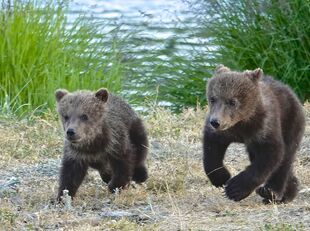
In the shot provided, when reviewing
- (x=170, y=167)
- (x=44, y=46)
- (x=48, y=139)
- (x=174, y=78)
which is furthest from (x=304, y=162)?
(x=174, y=78)

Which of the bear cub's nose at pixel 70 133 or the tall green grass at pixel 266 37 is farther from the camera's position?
the tall green grass at pixel 266 37

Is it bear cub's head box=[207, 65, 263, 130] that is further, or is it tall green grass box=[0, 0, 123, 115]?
tall green grass box=[0, 0, 123, 115]

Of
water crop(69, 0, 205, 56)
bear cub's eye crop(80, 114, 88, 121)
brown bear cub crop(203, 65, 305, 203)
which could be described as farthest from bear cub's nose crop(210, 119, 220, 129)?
water crop(69, 0, 205, 56)

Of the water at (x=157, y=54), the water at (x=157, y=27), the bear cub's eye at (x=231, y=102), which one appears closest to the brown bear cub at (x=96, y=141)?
the bear cub's eye at (x=231, y=102)

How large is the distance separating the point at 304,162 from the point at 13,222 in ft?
10.6

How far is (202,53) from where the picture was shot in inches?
596

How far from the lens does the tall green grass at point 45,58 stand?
504 inches

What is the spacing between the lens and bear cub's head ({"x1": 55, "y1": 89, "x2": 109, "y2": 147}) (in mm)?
8312

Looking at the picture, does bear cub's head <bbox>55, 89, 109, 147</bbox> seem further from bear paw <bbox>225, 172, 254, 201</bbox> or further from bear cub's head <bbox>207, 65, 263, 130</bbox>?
bear paw <bbox>225, 172, 254, 201</bbox>

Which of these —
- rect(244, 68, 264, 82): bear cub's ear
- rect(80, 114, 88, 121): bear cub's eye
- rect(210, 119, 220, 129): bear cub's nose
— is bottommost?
rect(80, 114, 88, 121): bear cub's eye

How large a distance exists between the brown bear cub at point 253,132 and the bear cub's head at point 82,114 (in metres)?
0.97

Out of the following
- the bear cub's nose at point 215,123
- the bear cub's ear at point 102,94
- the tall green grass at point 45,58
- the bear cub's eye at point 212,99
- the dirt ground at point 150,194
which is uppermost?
the bear cub's eye at point 212,99

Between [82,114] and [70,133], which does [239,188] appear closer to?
[70,133]

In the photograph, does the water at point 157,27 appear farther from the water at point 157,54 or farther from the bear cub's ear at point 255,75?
the bear cub's ear at point 255,75
